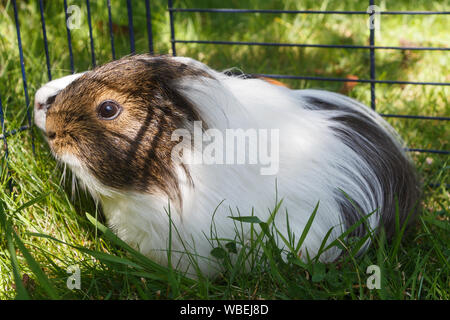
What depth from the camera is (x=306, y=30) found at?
4.37m

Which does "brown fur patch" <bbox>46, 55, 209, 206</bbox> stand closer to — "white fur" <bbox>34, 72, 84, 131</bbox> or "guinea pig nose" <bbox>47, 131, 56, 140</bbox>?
"guinea pig nose" <bbox>47, 131, 56, 140</bbox>

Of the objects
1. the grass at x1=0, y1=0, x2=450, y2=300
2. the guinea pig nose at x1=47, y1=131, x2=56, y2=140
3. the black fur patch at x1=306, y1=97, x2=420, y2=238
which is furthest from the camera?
the black fur patch at x1=306, y1=97, x2=420, y2=238

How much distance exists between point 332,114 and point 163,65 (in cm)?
71

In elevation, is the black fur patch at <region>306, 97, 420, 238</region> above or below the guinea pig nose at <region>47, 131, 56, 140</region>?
below

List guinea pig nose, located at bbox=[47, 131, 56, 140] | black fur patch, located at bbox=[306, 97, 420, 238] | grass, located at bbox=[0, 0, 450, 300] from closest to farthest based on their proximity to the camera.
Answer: grass, located at bbox=[0, 0, 450, 300] → guinea pig nose, located at bbox=[47, 131, 56, 140] → black fur patch, located at bbox=[306, 97, 420, 238]

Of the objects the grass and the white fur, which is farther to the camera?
the white fur

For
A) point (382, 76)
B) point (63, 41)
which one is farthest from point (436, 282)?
point (63, 41)

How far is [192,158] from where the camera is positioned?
6.01 ft

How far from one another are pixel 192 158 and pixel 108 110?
1.08ft

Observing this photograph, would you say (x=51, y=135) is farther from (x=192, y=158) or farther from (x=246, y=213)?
(x=246, y=213)

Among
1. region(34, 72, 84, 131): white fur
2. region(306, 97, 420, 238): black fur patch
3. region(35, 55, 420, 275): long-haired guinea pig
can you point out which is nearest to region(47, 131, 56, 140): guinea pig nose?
region(35, 55, 420, 275): long-haired guinea pig

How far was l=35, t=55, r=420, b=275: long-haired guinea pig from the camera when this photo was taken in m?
1.83
